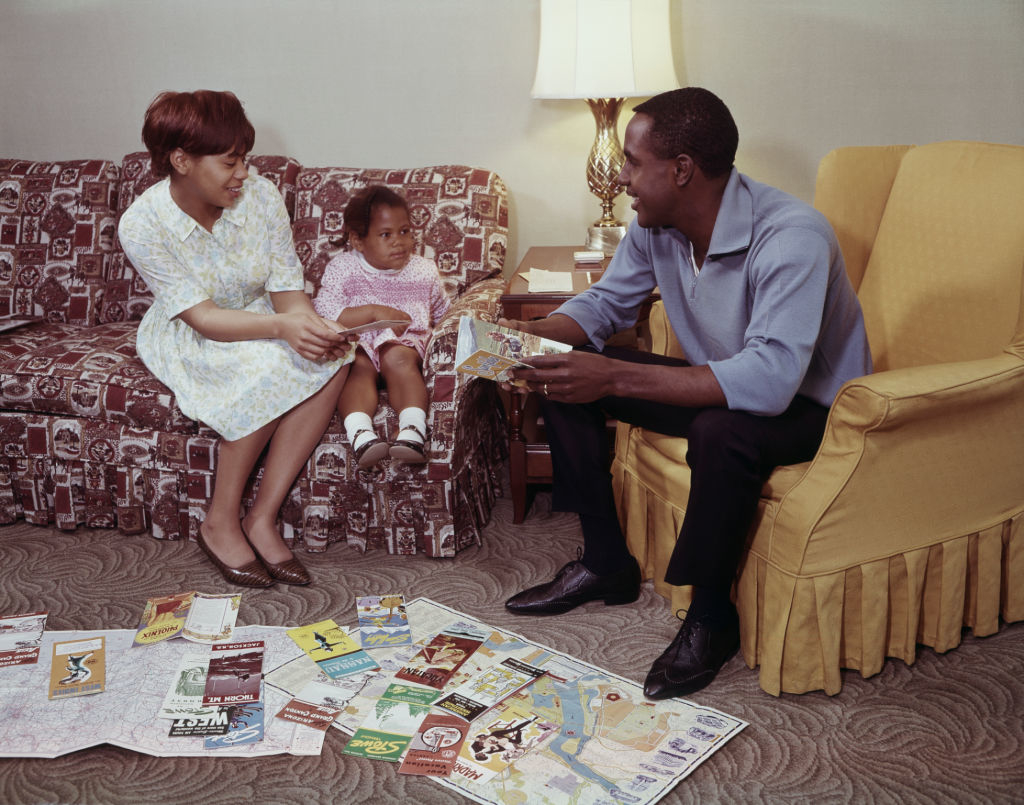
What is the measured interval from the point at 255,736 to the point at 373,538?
32.0 inches

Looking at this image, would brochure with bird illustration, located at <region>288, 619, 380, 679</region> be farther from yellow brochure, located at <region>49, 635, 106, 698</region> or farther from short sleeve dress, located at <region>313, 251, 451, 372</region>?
short sleeve dress, located at <region>313, 251, 451, 372</region>

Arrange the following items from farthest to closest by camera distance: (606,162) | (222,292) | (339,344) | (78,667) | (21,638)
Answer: (606,162), (222,292), (339,344), (21,638), (78,667)

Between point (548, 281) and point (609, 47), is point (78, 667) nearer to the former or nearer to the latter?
point (548, 281)

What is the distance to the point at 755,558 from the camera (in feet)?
6.18

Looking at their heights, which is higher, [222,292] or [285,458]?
[222,292]

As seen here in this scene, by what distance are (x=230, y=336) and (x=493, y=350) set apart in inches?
33.3

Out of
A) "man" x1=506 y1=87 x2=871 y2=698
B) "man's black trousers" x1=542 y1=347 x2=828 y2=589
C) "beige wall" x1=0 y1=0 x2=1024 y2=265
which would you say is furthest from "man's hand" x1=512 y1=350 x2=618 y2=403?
"beige wall" x1=0 y1=0 x2=1024 y2=265

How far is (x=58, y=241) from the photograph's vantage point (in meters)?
3.07

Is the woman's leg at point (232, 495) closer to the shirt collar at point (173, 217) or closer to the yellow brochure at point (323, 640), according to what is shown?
the yellow brochure at point (323, 640)

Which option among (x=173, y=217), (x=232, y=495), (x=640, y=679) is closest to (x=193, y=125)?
(x=173, y=217)

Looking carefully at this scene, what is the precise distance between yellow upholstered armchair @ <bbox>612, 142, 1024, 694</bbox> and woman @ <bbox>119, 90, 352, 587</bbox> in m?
0.88

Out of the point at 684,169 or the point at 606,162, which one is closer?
the point at 684,169

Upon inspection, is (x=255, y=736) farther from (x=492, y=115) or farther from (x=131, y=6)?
(x=131, y=6)

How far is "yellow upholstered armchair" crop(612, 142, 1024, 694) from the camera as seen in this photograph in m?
1.76
